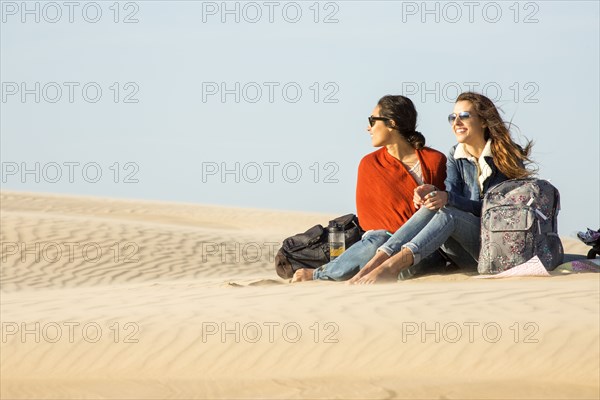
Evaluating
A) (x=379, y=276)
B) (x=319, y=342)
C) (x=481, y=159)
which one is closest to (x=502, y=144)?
(x=481, y=159)

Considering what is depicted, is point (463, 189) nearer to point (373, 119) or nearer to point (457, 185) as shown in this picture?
point (457, 185)

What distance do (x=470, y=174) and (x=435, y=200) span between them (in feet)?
2.26

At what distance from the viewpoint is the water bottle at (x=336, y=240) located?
9422 mm

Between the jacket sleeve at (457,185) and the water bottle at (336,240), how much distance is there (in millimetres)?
1053

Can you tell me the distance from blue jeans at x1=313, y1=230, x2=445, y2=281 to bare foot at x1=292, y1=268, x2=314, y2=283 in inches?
3.7

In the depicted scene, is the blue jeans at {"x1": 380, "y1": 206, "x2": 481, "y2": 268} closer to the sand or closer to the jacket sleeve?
the jacket sleeve

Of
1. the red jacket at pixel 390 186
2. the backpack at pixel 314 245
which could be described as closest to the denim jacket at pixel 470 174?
the red jacket at pixel 390 186

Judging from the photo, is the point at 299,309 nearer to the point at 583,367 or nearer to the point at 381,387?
the point at 381,387

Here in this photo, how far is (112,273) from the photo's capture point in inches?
658

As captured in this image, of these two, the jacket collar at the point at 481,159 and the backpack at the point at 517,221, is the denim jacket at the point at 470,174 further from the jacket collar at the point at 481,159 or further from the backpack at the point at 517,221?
the backpack at the point at 517,221

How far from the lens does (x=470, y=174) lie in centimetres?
898

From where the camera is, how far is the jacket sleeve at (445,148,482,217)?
8.77 meters

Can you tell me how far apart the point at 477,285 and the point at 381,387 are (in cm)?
233

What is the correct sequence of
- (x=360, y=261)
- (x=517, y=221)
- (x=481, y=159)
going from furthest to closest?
(x=360, y=261), (x=481, y=159), (x=517, y=221)
